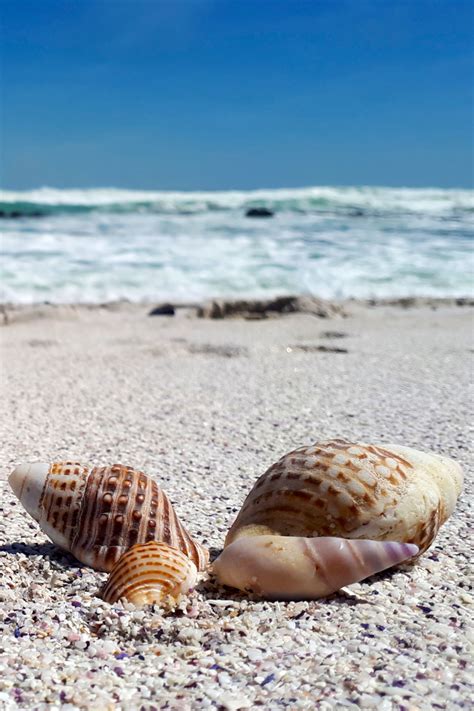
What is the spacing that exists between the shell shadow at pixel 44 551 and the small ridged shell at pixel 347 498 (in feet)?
1.31

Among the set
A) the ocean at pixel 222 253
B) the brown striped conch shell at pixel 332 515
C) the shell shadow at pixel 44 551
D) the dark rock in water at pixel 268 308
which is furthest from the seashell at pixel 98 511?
the ocean at pixel 222 253

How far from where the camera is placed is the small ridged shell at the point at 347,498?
73.2 inches

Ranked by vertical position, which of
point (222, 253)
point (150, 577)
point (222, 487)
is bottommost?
point (222, 487)

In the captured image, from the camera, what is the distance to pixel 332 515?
1859 mm

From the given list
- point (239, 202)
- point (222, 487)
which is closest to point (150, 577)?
point (222, 487)

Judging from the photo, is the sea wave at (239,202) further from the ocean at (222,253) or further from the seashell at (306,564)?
the seashell at (306,564)

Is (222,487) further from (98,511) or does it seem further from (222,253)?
(222,253)

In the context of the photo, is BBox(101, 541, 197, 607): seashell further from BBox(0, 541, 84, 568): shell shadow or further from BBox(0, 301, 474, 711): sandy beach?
BBox(0, 541, 84, 568): shell shadow

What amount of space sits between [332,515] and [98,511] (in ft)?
1.90

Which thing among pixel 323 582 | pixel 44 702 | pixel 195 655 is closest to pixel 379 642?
pixel 323 582

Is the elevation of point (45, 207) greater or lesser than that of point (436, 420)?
greater

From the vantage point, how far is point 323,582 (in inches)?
69.3

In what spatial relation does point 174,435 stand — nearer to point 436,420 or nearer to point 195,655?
point 436,420

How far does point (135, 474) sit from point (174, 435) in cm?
129
